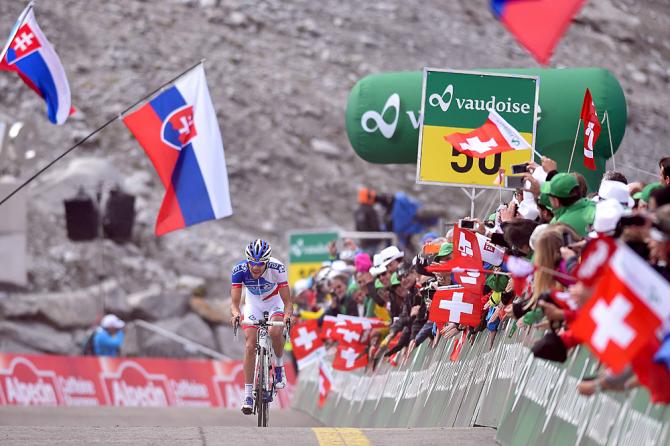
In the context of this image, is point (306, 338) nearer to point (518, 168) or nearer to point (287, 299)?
point (287, 299)

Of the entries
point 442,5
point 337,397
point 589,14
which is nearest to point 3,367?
point 337,397

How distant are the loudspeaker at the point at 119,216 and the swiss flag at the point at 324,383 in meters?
18.5

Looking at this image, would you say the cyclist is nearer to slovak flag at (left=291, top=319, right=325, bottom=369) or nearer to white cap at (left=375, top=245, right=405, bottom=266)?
white cap at (left=375, top=245, right=405, bottom=266)

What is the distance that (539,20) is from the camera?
908 cm

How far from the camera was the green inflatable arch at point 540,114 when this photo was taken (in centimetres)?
1742

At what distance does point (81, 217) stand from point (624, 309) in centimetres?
3430

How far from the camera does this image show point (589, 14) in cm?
6481

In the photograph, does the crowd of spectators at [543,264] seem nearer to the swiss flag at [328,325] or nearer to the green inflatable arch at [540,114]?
the swiss flag at [328,325]

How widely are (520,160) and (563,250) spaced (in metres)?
7.61

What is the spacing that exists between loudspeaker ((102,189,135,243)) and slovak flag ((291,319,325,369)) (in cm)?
1733

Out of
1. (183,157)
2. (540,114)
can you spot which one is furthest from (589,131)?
(183,157)

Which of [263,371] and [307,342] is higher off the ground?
[263,371]

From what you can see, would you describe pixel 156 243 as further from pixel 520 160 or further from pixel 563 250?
pixel 563 250

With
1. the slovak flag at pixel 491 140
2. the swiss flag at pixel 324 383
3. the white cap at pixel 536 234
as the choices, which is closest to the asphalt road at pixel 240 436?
the white cap at pixel 536 234
